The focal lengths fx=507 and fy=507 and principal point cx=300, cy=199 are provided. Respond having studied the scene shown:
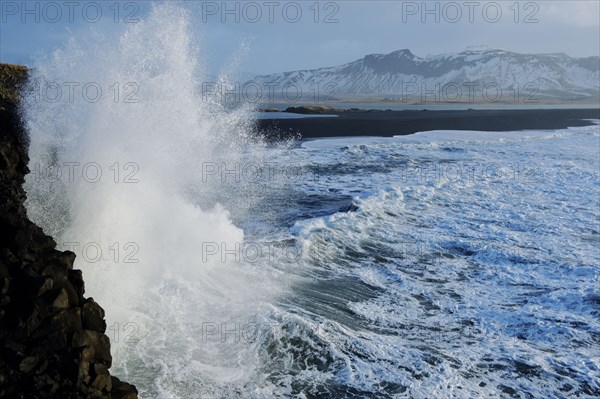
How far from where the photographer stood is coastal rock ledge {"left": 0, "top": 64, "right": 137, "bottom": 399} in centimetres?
445

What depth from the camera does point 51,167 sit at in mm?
12516

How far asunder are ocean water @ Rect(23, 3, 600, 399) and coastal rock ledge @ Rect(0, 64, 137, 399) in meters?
1.35

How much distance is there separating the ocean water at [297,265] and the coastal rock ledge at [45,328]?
135 cm

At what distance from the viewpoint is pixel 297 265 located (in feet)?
33.9

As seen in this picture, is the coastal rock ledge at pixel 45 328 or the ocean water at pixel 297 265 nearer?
the coastal rock ledge at pixel 45 328

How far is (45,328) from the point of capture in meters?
4.67

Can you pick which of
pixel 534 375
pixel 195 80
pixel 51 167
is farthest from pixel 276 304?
pixel 195 80

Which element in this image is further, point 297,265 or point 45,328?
point 297,265

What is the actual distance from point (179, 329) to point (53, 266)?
2636mm

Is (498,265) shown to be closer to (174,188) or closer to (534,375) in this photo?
(534,375)

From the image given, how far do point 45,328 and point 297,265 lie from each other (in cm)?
612

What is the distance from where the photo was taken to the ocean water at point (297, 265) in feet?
21.2

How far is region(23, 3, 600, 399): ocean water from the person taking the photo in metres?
6.48

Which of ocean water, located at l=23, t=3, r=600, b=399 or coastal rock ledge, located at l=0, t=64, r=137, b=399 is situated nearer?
coastal rock ledge, located at l=0, t=64, r=137, b=399
